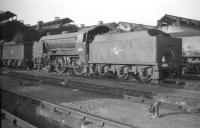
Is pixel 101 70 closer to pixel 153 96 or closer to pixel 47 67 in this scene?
pixel 47 67

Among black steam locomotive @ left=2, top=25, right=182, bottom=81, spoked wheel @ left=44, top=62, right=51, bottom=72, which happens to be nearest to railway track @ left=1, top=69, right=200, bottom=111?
black steam locomotive @ left=2, top=25, right=182, bottom=81

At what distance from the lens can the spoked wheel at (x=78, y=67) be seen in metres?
16.2

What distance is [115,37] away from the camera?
549 inches


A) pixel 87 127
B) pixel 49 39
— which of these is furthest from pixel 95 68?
pixel 87 127

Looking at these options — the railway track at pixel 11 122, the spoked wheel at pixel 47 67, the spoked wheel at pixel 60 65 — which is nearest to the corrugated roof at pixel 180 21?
the spoked wheel at pixel 60 65

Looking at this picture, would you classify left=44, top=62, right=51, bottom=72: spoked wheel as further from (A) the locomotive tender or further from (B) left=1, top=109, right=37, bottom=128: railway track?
(B) left=1, top=109, right=37, bottom=128: railway track

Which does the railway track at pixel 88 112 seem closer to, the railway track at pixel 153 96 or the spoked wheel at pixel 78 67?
the railway track at pixel 153 96

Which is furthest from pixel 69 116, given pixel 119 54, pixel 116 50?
pixel 116 50

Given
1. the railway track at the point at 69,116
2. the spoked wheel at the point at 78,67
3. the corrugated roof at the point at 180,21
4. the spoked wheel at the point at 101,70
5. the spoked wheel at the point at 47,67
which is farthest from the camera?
the corrugated roof at the point at 180,21

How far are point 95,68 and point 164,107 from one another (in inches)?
330

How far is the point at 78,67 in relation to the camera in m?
16.4

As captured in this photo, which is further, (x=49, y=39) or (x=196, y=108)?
(x=49, y=39)

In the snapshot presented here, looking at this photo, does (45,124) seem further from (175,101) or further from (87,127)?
(175,101)

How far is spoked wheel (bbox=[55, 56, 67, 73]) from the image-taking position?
17.6 meters
